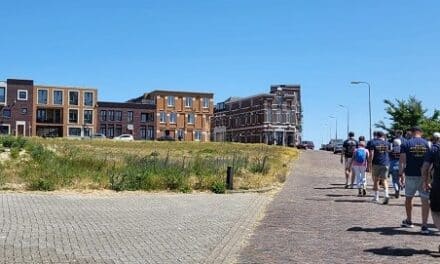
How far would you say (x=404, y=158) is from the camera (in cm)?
1269

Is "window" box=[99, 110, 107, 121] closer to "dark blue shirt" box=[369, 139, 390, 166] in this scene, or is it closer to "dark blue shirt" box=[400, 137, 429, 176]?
"dark blue shirt" box=[369, 139, 390, 166]

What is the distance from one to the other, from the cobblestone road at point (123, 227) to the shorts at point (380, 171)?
124 inches

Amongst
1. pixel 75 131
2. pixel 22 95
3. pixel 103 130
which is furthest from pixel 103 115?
pixel 22 95

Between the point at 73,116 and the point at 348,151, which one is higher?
the point at 73,116

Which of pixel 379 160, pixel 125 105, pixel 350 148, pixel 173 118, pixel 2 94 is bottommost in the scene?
pixel 379 160

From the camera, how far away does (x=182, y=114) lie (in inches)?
4973

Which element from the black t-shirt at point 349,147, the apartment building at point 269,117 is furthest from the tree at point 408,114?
the apartment building at point 269,117

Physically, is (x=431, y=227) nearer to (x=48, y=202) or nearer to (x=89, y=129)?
(x=48, y=202)

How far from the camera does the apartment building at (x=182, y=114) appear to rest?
125312 mm

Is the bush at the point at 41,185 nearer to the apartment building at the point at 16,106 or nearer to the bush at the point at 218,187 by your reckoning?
the bush at the point at 218,187

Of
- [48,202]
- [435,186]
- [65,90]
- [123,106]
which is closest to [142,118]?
[123,106]

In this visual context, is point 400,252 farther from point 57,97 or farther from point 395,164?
point 57,97

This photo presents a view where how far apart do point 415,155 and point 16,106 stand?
107 m

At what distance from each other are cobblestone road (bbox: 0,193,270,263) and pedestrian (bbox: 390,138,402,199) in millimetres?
3824
